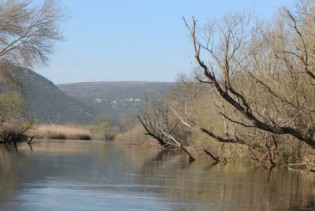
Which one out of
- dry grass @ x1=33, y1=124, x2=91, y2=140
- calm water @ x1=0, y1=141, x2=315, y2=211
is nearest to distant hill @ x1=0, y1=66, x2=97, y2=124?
dry grass @ x1=33, y1=124, x2=91, y2=140

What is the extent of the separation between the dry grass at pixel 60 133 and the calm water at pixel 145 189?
4887 centimetres

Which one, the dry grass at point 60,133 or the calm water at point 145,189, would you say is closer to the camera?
the calm water at point 145,189

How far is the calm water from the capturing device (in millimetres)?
17125

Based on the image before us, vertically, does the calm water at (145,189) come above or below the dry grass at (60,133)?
below

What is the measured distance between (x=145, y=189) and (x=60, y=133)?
2663 inches

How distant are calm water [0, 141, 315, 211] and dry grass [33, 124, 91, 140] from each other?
1924 inches

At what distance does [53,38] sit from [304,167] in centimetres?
1958

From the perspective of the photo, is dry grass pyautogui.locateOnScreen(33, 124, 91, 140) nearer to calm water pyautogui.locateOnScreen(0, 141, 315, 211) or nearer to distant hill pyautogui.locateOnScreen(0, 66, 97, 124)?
distant hill pyautogui.locateOnScreen(0, 66, 97, 124)

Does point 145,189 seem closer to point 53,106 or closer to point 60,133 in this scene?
point 60,133

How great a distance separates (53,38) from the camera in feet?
142

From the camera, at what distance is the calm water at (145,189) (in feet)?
56.2

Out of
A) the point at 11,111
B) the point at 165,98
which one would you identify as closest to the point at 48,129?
the point at 165,98

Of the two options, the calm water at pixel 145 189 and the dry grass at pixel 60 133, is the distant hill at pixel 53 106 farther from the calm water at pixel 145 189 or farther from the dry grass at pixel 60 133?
the calm water at pixel 145 189

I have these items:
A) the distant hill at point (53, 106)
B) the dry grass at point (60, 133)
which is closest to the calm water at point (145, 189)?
the dry grass at point (60, 133)
